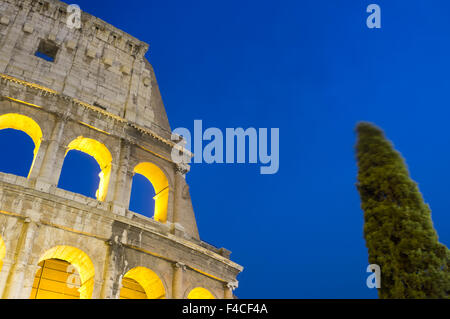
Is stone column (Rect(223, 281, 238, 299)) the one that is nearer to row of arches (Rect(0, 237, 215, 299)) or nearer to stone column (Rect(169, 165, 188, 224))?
row of arches (Rect(0, 237, 215, 299))

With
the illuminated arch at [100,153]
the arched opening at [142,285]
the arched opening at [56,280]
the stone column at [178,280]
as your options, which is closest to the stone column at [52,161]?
the illuminated arch at [100,153]

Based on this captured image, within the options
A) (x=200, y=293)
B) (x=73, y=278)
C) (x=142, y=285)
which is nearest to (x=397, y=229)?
(x=200, y=293)

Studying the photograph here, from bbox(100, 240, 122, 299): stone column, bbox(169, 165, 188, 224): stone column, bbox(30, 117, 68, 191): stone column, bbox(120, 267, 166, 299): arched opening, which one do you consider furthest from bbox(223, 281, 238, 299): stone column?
bbox(30, 117, 68, 191): stone column

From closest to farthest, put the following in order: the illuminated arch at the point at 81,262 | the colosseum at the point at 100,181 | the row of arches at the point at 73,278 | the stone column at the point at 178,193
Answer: the colosseum at the point at 100,181, the illuminated arch at the point at 81,262, the row of arches at the point at 73,278, the stone column at the point at 178,193

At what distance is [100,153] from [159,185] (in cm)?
299

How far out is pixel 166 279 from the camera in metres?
16.1

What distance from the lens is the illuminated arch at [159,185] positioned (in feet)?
60.8

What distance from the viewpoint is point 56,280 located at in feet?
50.1

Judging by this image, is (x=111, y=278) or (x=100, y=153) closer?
(x=111, y=278)

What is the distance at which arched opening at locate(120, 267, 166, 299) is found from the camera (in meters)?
15.9

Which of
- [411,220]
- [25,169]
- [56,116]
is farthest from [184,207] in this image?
[25,169]

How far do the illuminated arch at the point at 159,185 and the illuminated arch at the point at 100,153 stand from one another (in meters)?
1.41

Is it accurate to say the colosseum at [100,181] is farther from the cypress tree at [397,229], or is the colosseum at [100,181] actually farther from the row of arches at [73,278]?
the cypress tree at [397,229]

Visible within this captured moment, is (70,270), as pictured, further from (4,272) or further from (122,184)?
(122,184)
